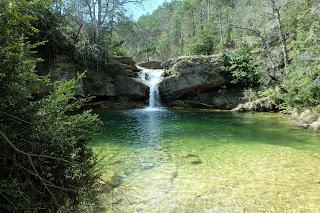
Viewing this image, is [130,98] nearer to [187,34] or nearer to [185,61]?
[185,61]

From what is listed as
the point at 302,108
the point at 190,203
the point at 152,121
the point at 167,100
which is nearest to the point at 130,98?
the point at 167,100

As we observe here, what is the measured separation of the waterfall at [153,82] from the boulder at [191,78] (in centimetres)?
46

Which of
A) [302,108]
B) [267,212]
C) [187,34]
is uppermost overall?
[187,34]

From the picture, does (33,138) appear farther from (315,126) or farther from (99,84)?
(99,84)

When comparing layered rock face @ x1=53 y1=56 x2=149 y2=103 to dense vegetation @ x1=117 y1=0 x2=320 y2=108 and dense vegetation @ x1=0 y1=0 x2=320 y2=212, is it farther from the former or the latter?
dense vegetation @ x1=117 y1=0 x2=320 y2=108

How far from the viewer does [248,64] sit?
76.4 feet

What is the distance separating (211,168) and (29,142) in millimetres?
5687

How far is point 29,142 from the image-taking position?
12.3 feet

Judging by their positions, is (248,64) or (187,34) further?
(187,34)

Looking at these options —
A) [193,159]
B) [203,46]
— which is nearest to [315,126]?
[193,159]

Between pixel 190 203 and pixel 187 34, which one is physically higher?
pixel 187 34

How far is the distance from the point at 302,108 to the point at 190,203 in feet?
46.4

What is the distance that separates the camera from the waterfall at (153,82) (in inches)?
1003

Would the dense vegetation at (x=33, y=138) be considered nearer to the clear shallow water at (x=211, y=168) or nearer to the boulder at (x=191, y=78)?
the clear shallow water at (x=211, y=168)
